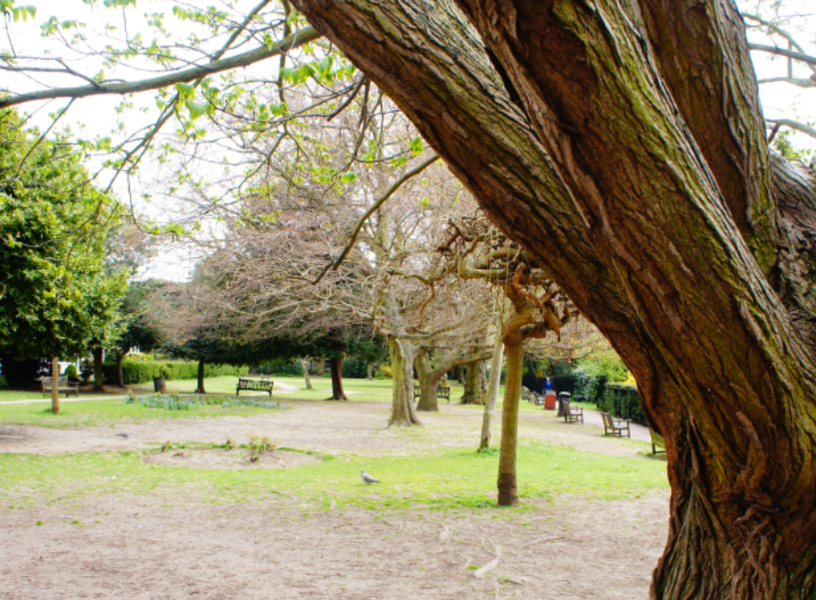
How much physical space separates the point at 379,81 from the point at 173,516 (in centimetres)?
695

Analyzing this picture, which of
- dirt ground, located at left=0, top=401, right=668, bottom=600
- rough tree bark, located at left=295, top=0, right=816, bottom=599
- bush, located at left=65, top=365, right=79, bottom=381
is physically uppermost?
rough tree bark, located at left=295, top=0, right=816, bottom=599

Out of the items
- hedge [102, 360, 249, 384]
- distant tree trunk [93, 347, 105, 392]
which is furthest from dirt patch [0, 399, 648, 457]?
hedge [102, 360, 249, 384]

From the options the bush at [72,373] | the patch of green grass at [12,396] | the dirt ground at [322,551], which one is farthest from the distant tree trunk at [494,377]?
the bush at [72,373]

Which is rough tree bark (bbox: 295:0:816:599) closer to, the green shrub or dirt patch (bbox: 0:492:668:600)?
dirt patch (bbox: 0:492:668:600)

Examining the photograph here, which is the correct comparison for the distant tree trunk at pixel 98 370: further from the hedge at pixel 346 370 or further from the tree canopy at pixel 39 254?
the hedge at pixel 346 370

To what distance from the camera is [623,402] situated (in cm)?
2484

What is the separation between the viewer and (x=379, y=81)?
2.05 m

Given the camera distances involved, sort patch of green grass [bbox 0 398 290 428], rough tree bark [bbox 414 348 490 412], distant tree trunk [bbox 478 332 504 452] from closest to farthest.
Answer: distant tree trunk [bbox 478 332 504 452]
patch of green grass [bbox 0 398 290 428]
rough tree bark [bbox 414 348 490 412]

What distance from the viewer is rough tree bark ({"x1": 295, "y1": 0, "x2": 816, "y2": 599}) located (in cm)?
157

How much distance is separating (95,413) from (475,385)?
19303mm

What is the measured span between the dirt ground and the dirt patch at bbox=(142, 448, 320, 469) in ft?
10.3

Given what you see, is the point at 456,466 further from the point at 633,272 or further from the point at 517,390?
the point at 633,272

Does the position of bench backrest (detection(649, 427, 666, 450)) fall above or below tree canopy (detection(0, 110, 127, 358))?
below

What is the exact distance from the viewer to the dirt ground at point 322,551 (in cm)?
497
